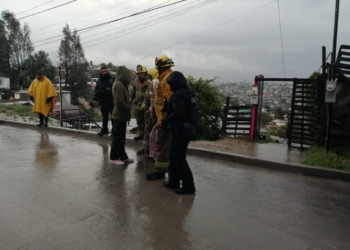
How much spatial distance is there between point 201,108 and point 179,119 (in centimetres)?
600

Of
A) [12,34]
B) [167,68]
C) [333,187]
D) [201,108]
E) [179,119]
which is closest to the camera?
[179,119]

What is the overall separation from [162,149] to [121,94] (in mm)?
1345

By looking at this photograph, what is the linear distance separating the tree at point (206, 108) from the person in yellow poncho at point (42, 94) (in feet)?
14.6

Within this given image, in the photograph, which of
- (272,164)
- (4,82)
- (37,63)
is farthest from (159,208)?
(4,82)

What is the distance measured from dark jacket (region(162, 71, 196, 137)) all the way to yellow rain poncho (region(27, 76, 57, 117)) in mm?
6256

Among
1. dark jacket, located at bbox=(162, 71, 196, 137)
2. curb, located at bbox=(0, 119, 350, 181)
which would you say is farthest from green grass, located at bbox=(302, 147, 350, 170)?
dark jacket, located at bbox=(162, 71, 196, 137)

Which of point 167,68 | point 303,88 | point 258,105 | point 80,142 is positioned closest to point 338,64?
point 303,88

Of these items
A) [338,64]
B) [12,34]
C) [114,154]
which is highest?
[12,34]

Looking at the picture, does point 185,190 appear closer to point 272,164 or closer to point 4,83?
point 272,164

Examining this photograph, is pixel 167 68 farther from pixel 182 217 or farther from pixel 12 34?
pixel 12 34

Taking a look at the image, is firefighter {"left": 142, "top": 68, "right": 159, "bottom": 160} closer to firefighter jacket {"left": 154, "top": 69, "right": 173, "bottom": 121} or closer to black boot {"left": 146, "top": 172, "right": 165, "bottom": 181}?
firefighter jacket {"left": 154, "top": 69, "right": 173, "bottom": 121}

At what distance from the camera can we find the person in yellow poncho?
365 inches

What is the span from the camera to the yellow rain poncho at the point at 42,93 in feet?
30.5

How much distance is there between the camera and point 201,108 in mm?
10156
